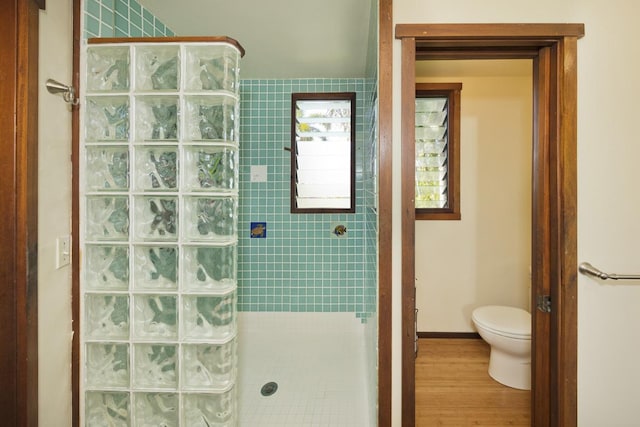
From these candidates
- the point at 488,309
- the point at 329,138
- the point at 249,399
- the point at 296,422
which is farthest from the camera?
the point at 329,138

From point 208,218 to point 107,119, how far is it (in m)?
0.58

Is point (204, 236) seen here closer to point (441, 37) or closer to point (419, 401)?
point (441, 37)

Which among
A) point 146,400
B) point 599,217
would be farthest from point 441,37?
point 146,400

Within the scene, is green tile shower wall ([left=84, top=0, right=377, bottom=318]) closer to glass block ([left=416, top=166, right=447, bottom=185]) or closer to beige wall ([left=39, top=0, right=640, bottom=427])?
glass block ([left=416, top=166, right=447, bottom=185])

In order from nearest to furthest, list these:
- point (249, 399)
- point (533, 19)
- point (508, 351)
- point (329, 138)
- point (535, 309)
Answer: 1. point (533, 19)
2. point (535, 309)
3. point (249, 399)
4. point (508, 351)
5. point (329, 138)

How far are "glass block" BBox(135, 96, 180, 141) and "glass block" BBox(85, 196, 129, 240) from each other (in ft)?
0.91

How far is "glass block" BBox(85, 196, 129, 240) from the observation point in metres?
1.21

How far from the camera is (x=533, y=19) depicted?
3.81ft

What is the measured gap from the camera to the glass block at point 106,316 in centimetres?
121

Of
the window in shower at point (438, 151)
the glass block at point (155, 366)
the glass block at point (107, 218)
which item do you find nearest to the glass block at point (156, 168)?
the glass block at point (107, 218)

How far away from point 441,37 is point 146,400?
188cm

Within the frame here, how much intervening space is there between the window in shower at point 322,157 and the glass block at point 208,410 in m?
1.51

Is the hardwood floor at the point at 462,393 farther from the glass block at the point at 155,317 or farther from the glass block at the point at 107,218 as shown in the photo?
the glass block at the point at 107,218

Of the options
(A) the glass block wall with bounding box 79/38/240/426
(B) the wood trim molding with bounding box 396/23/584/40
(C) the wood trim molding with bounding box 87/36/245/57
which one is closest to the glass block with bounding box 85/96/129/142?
(A) the glass block wall with bounding box 79/38/240/426
